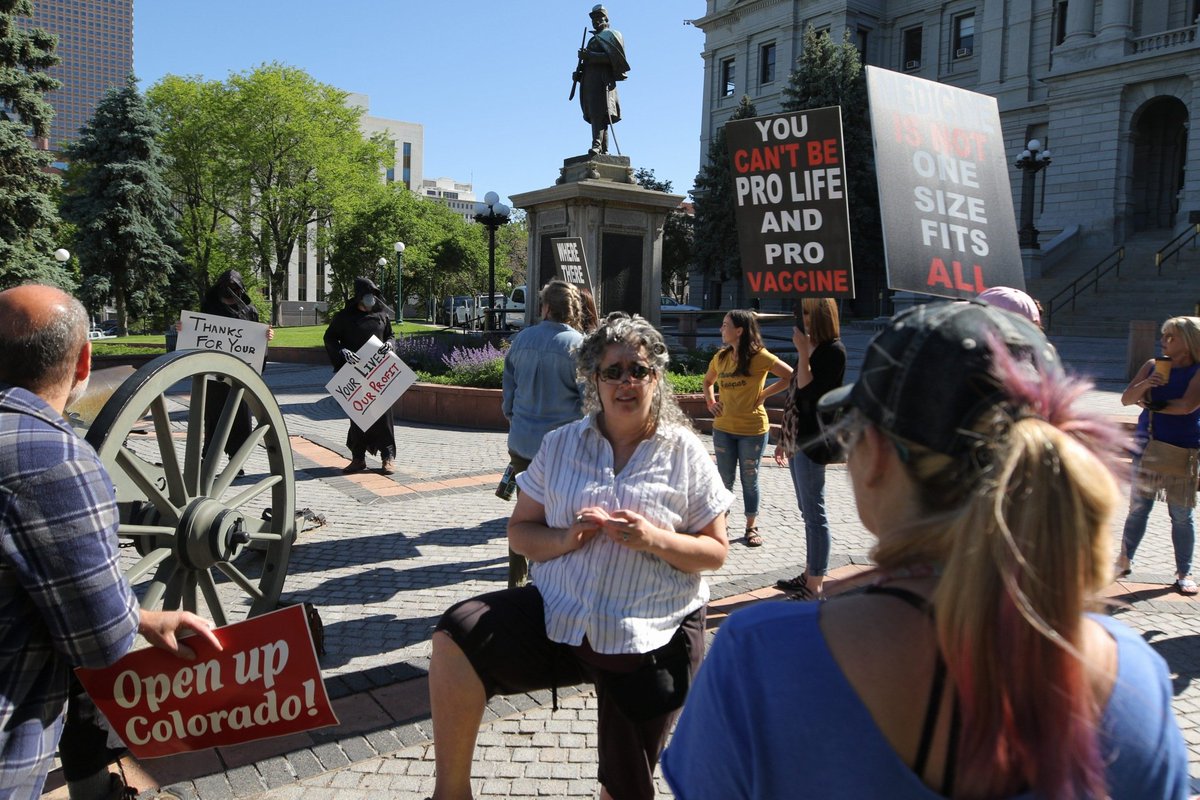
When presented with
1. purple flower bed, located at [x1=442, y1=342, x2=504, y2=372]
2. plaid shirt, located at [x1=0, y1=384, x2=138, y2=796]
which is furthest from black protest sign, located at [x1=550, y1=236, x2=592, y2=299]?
plaid shirt, located at [x1=0, y1=384, x2=138, y2=796]

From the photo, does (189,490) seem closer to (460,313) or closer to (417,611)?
(417,611)

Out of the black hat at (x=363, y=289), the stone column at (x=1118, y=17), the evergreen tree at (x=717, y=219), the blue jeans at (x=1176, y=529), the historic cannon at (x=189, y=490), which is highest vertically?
the stone column at (x=1118, y=17)

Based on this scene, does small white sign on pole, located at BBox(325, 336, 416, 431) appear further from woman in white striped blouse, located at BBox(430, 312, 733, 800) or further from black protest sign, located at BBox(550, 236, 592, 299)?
woman in white striped blouse, located at BBox(430, 312, 733, 800)

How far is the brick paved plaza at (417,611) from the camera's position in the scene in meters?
Result: 3.17

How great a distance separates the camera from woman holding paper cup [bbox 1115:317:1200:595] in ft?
17.5

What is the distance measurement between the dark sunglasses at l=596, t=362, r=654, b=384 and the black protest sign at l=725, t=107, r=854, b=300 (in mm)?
2175

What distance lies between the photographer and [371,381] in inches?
309

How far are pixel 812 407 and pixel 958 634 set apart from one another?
411 centimetres

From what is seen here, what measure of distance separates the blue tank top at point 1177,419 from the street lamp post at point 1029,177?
24.3m

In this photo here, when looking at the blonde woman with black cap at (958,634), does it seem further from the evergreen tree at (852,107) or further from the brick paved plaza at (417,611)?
the evergreen tree at (852,107)

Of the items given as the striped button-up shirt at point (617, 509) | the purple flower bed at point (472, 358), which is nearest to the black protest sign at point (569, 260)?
the purple flower bed at point (472, 358)

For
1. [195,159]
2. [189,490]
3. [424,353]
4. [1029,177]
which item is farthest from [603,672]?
[195,159]

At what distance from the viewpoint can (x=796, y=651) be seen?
1096mm

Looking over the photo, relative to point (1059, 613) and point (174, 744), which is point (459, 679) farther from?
point (1059, 613)
